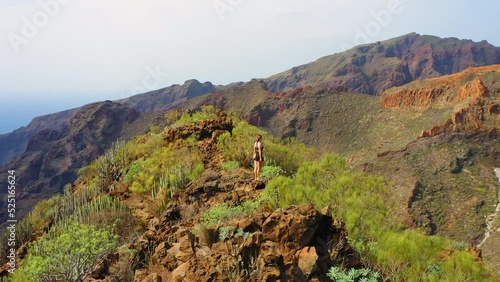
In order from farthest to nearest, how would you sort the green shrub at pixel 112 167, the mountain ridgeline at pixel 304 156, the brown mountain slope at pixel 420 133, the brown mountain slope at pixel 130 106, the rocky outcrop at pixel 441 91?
the brown mountain slope at pixel 130 106 → the rocky outcrop at pixel 441 91 → the brown mountain slope at pixel 420 133 → the green shrub at pixel 112 167 → the mountain ridgeline at pixel 304 156

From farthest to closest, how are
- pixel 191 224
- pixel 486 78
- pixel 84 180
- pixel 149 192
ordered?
1. pixel 486 78
2. pixel 84 180
3. pixel 149 192
4. pixel 191 224

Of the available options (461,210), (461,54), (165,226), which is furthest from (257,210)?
(461,54)

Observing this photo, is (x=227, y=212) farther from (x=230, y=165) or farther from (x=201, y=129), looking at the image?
(x=201, y=129)

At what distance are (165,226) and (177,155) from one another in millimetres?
6735

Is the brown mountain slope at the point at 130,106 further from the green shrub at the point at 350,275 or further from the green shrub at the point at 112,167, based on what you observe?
the green shrub at the point at 350,275

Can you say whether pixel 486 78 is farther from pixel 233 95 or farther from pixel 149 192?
pixel 149 192

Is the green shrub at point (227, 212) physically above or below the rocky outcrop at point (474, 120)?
above

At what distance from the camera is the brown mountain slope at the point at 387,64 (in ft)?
501

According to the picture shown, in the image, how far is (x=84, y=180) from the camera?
22344mm

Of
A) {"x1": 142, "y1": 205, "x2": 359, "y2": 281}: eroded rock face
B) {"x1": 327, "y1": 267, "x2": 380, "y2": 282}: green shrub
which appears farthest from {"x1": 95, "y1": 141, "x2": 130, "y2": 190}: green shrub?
{"x1": 327, "y1": 267, "x2": 380, "y2": 282}: green shrub

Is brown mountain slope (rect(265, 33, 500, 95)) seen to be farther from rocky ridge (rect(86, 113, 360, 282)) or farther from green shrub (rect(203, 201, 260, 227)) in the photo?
rocky ridge (rect(86, 113, 360, 282))

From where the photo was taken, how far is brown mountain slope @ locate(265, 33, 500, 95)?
501 ft

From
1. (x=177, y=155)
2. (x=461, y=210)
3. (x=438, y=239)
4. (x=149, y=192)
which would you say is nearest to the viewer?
(x=438, y=239)

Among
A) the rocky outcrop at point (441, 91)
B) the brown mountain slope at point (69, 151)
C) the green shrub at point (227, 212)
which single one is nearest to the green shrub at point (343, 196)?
the green shrub at point (227, 212)
